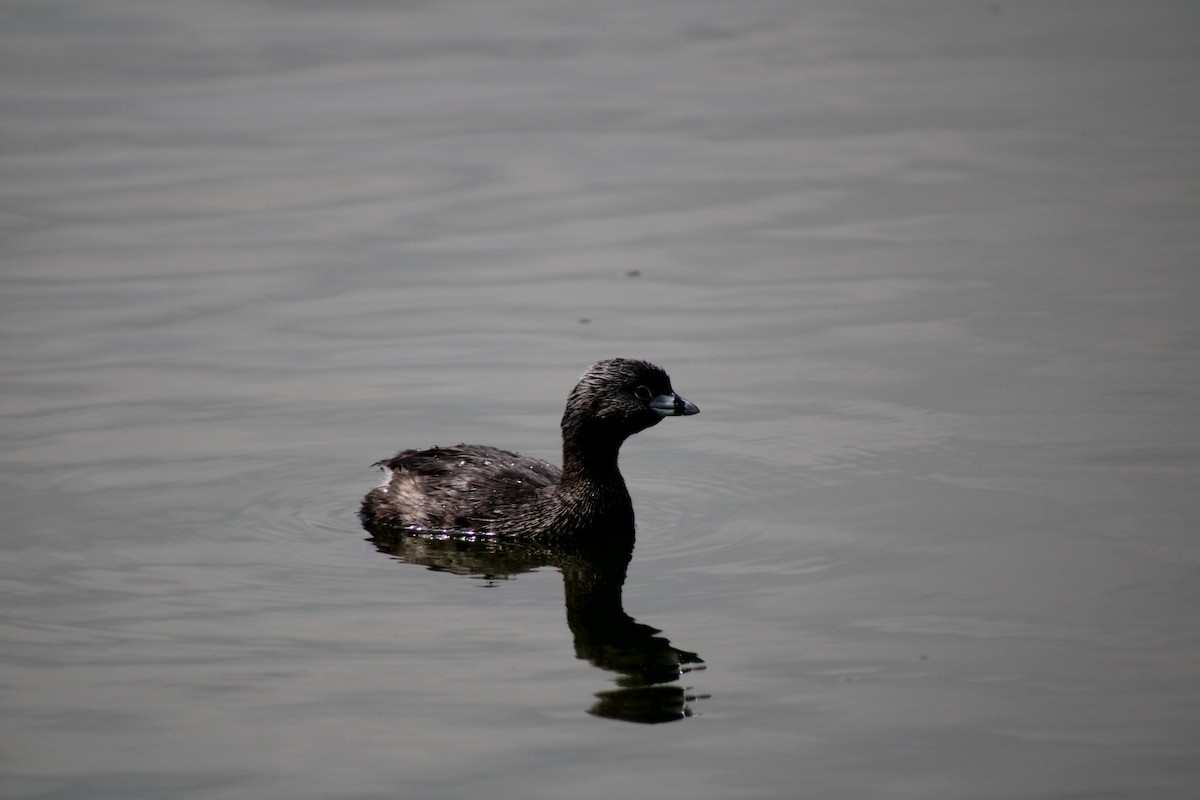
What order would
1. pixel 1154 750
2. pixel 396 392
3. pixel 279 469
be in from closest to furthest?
1. pixel 1154 750
2. pixel 279 469
3. pixel 396 392

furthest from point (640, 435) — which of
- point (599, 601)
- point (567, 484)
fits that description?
point (599, 601)

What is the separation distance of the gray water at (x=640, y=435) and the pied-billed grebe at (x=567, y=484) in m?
0.39

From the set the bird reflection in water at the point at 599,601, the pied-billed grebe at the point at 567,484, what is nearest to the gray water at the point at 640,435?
the bird reflection in water at the point at 599,601

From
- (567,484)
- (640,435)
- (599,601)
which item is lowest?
(599,601)

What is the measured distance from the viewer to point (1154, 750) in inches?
324

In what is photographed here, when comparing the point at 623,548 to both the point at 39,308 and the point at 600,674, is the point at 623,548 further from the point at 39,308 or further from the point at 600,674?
the point at 39,308

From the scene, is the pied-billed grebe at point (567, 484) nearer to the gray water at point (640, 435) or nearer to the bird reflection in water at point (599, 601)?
the bird reflection in water at point (599, 601)

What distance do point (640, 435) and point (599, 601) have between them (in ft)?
12.2

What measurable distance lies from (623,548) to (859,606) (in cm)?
194

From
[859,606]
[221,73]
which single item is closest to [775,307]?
[859,606]

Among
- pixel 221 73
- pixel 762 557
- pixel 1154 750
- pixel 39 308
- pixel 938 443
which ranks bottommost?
pixel 1154 750

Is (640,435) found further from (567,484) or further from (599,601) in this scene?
(599,601)

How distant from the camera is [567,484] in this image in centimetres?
1189

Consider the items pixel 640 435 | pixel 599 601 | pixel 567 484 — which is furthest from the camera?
pixel 640 435
